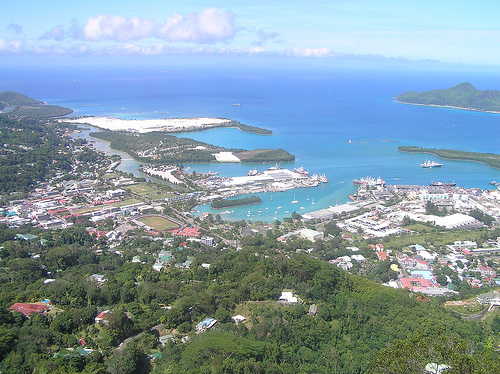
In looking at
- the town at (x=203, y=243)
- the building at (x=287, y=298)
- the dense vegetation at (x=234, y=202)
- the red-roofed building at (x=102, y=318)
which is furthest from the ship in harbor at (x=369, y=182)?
the red-roofed building at (x=102, y=318)

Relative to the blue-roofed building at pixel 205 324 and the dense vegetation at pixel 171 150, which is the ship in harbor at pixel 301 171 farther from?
the blue-roofed building at pixel 205 324

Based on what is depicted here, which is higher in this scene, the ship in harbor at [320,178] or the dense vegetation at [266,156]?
the dense vegetation at [266,156]

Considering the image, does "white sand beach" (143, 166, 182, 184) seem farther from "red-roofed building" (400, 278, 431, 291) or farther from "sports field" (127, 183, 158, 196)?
"red-roofed building" (400, 278, 431, 291)

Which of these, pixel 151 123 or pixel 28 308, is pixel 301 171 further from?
pixel 151 123

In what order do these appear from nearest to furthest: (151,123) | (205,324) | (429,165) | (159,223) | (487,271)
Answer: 1. (205,324)
2. (487,271)
3. (159,223)
4. (429,165)
5. (151,123)

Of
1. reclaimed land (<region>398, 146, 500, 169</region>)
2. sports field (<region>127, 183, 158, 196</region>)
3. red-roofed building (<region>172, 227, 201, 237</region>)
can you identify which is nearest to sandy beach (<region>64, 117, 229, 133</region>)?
sports field (<region>127, 183, 158, 196</region>)

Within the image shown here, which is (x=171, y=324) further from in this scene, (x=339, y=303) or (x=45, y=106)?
(x=45, y=106)

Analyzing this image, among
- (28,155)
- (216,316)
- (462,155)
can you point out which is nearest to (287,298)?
(216,316)
